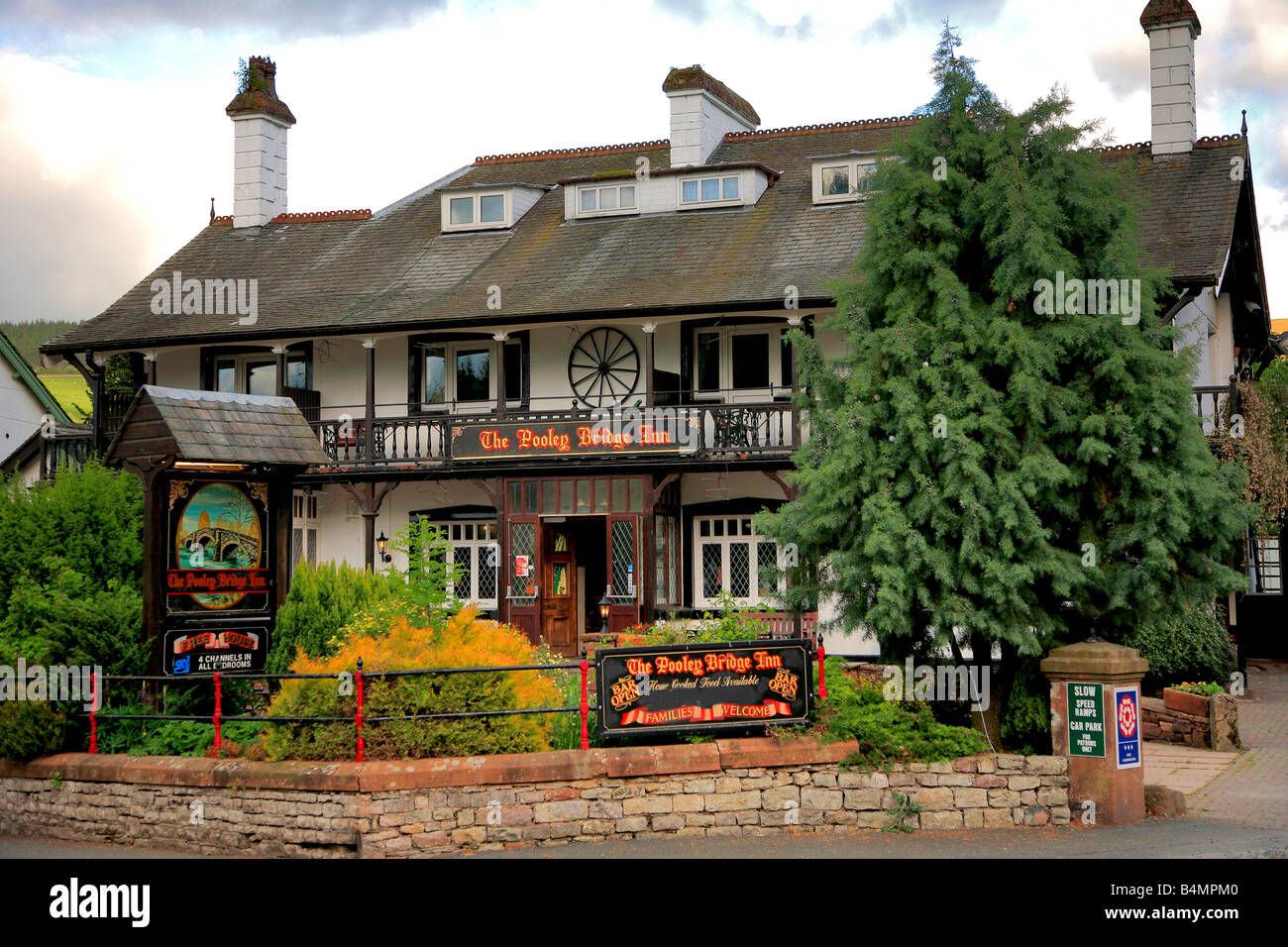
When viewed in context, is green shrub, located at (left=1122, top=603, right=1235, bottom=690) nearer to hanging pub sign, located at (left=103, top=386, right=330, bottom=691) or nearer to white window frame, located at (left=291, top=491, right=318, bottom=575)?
hanging pub sign, located at (left=103, top=386, right=330, bottom=691)

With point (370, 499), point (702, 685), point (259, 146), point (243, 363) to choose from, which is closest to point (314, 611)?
point (702, 685)

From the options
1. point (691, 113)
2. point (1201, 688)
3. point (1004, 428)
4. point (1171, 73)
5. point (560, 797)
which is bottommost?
point (560, 797)

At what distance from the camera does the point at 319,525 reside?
2467 cm

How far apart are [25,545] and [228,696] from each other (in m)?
2.73

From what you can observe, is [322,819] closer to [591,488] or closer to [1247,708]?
[591,488]

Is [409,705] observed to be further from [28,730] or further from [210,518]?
[28,730]

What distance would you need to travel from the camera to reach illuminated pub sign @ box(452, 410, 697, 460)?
838 inches

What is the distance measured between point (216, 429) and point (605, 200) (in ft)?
45.9

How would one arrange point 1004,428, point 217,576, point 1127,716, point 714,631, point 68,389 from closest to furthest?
point 1127,716 → point 1004,428 → point 714,631 → point 217,576 → point 68,389

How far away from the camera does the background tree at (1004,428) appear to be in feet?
38.0

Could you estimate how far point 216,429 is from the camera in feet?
43.0

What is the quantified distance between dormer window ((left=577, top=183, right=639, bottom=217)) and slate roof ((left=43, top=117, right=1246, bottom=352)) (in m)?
0.23

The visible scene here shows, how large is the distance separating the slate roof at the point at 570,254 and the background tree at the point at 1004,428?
7.43 metres

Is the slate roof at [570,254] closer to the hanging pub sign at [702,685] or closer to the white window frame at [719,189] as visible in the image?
the white window frame at [719,189]
